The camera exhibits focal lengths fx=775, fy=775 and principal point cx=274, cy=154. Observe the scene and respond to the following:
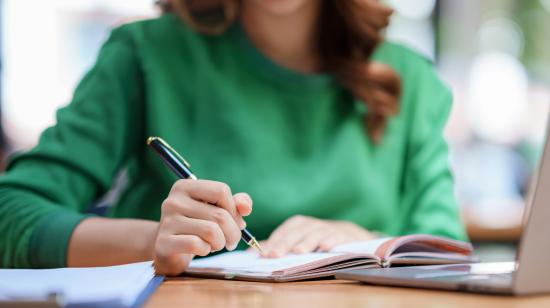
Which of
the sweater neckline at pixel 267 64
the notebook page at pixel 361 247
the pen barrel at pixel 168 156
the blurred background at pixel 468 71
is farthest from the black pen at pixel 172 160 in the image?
the blurred background at pixel 468 71

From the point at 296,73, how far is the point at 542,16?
337 cm

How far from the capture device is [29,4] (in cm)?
318

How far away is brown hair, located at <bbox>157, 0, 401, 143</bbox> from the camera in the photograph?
1.38 meters

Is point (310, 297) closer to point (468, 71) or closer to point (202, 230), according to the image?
point (202, 230)

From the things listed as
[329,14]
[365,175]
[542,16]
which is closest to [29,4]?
[329,14]

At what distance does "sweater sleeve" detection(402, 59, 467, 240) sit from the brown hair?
2.1 inches

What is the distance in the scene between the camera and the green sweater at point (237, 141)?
1.24m

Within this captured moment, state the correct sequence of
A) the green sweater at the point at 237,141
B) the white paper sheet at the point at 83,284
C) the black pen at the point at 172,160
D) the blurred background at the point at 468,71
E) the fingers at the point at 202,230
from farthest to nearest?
the blurred background at the point at 468,71, the green sweater at the point at 237,141, the black pen at the point at 172,160, the fingers at the point at 202,230, the white paper sheet at the point at 83,284

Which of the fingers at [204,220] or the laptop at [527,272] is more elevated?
the laptop at [527,272]

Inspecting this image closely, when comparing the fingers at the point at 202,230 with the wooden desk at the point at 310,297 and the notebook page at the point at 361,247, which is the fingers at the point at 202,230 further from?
the notebook page at the point at 361,247

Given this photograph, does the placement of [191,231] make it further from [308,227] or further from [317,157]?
[317,157]

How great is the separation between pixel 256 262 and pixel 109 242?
20 cm

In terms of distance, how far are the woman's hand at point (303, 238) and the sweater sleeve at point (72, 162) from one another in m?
0.26

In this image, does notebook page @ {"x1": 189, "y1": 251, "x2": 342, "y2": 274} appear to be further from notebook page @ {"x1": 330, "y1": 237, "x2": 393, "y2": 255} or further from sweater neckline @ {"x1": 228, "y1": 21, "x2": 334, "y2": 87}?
sweater neckline @ {"x1": 228, "y1": 21, "x2": 334, "y2": 87}
